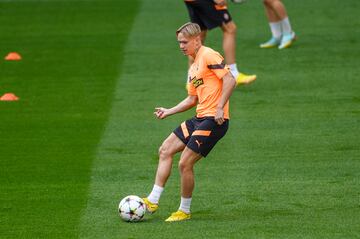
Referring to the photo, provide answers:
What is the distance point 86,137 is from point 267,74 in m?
4.93

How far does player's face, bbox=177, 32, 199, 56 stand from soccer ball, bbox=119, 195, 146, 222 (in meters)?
1.59

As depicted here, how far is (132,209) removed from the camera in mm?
10906

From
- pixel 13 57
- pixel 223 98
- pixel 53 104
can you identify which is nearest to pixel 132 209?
pixel 223 98

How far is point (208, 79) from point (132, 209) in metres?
1.53

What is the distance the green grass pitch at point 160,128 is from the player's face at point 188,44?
5.60 feet

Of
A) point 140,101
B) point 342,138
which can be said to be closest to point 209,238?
point 342,138

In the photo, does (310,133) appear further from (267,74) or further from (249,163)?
(267,74)

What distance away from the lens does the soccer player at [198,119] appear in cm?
1098

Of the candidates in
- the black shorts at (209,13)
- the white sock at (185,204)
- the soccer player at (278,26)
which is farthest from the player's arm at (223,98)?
the soccer player at (278,26)

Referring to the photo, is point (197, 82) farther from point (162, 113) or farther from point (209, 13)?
point (209, 13)

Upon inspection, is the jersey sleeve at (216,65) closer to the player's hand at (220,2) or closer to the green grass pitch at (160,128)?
the green grass pitch at (160,128)

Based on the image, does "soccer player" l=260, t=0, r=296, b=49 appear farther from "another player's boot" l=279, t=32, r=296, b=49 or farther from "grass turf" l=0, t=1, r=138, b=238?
"grass turf" l=0, t=1, r=138, b=238

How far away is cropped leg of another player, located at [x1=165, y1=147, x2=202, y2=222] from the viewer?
11.0 metres

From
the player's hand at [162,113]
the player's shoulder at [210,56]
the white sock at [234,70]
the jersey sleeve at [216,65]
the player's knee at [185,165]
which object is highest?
the player's shoulder at [210,56]
